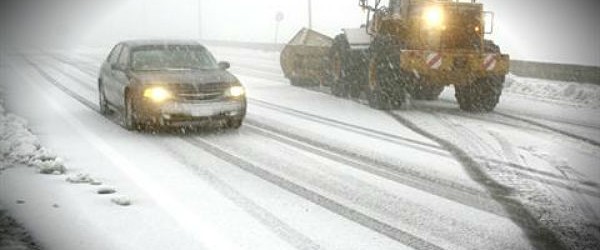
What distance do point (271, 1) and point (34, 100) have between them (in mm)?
92266

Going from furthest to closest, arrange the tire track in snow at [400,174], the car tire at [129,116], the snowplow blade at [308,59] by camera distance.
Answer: the snowplow blade at [308,59]
the car tire at [129,116]
the tire track in snow at [400,174]

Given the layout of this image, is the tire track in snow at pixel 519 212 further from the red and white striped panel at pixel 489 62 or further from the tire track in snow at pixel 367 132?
the red and white striped panel at pixel 489 62

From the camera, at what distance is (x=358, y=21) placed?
263 feet

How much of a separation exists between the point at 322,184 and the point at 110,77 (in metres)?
5.99

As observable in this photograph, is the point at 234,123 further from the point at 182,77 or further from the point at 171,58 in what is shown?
the point at 171,58

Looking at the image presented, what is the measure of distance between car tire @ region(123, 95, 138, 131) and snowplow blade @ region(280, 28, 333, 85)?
6.95 m

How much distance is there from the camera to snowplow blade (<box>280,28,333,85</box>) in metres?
16.7

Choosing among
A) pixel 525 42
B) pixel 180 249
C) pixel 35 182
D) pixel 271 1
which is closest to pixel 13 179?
pixel 35 182

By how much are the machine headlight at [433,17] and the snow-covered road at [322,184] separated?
6.42ft

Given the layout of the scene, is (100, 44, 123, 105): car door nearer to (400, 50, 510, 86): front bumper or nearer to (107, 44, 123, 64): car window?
(107, 44, 123, 64): car window

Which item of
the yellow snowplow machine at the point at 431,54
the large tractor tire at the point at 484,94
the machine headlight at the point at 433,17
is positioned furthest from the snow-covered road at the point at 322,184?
the machine headlight at the point at 433,17

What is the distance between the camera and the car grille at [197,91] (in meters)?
9.62

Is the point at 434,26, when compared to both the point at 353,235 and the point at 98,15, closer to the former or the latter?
the point at 353,235

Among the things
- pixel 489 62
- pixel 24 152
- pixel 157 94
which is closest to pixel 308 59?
pixel 489 62
